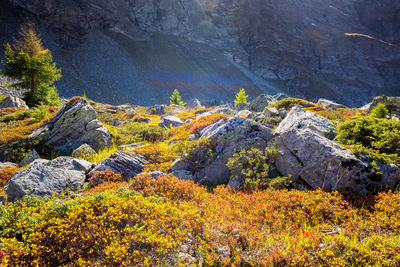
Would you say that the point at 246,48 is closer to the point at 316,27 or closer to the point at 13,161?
the point at 316,27

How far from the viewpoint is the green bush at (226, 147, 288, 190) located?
259 inches

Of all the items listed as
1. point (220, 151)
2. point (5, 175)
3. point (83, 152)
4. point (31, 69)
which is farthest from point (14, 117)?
point (220, 151)

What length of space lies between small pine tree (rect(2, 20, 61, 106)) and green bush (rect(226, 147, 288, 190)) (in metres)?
25.8

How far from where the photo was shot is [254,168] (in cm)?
680

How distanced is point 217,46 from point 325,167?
117 meters

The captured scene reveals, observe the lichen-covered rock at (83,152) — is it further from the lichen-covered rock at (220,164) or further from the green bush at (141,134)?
Answer: the lichen-covered rock at (220,164)

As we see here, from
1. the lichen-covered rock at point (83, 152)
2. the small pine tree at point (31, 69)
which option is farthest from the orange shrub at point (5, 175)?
the small pine tree at point (31, 69)

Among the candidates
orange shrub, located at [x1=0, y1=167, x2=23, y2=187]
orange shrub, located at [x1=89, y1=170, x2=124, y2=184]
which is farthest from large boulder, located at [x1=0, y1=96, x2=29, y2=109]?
orange shrub, located at [x1=89, y1=170, x2=124, y2=184]

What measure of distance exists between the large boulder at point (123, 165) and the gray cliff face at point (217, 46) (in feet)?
187

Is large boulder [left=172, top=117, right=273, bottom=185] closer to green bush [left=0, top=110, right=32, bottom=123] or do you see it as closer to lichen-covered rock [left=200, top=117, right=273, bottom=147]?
lichen-covered rock [left=200, top=117, right=273, bottom=147]

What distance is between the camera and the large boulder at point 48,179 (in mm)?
5777

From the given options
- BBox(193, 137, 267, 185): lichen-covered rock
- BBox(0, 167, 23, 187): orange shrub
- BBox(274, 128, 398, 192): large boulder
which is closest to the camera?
BBox(274, 128, 398, 192): large boulder

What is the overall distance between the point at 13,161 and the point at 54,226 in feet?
33.0

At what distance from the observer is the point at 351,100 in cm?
10931
